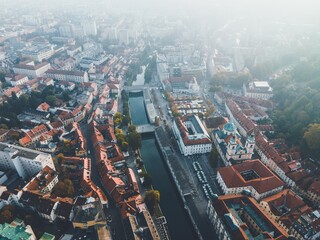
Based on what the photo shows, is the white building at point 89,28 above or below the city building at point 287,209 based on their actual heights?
above

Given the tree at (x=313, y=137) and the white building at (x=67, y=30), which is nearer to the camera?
the tree at (x=313, y=137)

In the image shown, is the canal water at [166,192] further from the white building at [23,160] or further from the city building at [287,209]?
the white building at [23,160]

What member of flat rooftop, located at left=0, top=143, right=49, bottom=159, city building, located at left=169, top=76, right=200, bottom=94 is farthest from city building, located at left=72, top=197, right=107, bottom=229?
city building, located at left=169, top=76, right=200, bottom=94

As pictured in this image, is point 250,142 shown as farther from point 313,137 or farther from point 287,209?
point 313,137

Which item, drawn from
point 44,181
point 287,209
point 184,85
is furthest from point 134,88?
point 287,209

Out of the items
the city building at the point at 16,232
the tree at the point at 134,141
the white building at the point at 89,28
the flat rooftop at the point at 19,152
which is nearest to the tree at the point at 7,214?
the city building at the point at 16,232

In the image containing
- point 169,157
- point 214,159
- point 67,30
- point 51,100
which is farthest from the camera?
point 67,30

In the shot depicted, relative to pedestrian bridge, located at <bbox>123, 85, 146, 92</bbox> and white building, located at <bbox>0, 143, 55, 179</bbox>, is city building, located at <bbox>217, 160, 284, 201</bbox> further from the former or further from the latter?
pedestrian bridge, located at <bbox>123, 85, 146, 92</bbox>
